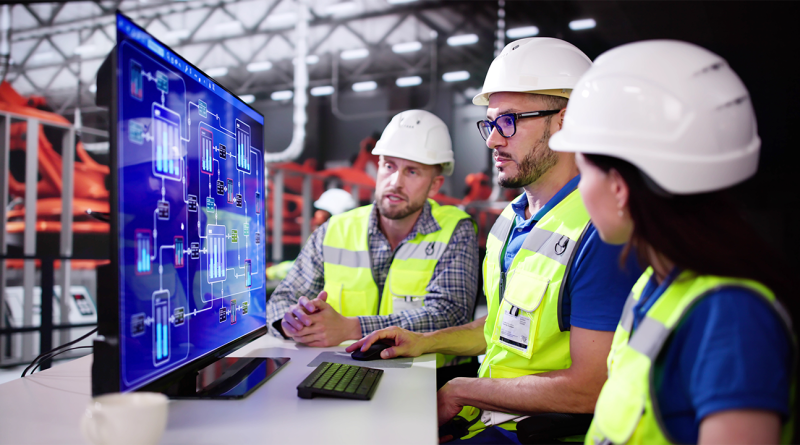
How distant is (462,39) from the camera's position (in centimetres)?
463

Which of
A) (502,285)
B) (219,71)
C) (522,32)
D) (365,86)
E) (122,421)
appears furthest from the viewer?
(219,71)

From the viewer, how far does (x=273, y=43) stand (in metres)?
5.19

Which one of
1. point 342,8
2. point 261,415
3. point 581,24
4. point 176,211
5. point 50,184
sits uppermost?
point 342,8

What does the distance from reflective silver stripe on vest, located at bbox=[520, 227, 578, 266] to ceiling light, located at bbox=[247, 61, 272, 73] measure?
455 centimetres

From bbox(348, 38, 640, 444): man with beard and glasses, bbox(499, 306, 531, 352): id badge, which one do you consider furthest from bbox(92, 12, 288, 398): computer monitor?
bbox(499, 306, 531, 352): id badge

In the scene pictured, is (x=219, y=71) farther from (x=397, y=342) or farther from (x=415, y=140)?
(x=397, y=342)

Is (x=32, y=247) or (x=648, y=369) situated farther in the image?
(x=32, y=247)

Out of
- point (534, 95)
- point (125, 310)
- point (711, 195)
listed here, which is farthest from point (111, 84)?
point (534, 95)

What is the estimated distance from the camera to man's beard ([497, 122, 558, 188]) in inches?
64.1

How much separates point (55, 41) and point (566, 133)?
6474 millimetres

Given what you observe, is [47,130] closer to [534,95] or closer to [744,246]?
[534,95]

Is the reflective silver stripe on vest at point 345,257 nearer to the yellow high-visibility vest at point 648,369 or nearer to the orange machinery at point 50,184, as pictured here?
the yellow high-visibility vest at point 648,369

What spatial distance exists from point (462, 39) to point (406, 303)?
3.32 meters

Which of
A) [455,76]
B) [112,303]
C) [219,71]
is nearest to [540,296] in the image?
[112,303]
